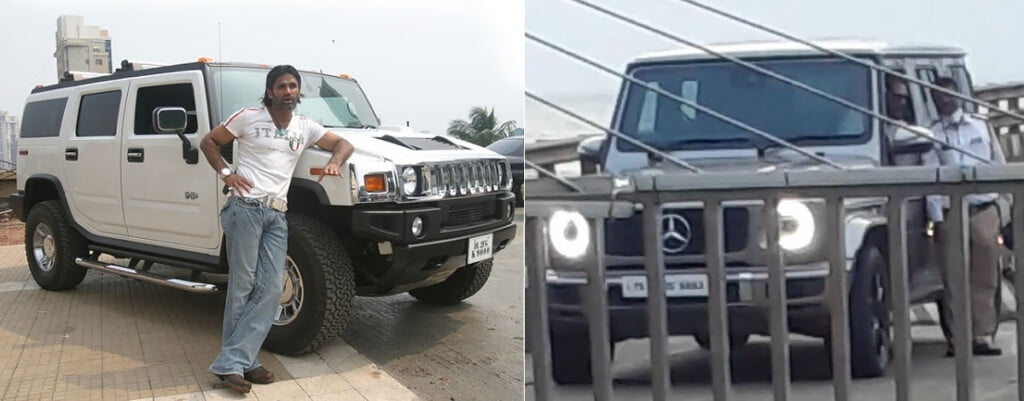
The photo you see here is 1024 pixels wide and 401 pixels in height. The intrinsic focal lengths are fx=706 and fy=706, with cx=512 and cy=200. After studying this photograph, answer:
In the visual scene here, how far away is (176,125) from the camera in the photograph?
2582mm

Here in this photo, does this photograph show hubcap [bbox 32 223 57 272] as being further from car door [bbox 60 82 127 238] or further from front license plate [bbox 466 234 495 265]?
front license plate [bbox 466 234 495 265]

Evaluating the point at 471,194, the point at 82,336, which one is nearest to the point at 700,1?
the point at 471,194

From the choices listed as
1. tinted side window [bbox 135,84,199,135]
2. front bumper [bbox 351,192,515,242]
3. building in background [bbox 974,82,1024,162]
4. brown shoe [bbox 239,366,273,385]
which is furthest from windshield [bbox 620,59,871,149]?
brown shoe [bbox 239,366,273,385]

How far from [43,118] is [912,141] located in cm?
283

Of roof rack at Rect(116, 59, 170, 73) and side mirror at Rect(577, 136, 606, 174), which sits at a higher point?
roof rack at Rect(116, 59, 170, 73)

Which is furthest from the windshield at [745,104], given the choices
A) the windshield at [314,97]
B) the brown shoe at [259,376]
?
the brown shoe at [259,376]

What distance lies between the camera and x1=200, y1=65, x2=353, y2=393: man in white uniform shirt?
2.36 metres

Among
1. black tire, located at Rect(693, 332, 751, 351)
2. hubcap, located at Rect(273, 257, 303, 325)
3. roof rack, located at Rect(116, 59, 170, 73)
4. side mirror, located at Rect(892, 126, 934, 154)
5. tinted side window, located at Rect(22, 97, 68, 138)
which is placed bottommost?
hubcap, located at Rect(273, 257, 303, 325)

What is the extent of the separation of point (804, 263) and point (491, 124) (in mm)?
827

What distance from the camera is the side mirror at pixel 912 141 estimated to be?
4.54 ft

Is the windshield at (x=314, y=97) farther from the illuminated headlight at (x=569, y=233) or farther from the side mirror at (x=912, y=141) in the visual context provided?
the side mirror at (x=912, y=141)

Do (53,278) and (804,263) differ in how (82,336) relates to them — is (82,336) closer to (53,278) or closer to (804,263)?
(53,278)

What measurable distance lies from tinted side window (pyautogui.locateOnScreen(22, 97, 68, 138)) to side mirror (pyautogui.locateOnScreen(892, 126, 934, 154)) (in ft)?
8.83

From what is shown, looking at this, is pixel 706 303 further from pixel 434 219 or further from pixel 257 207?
pixel 257 207
